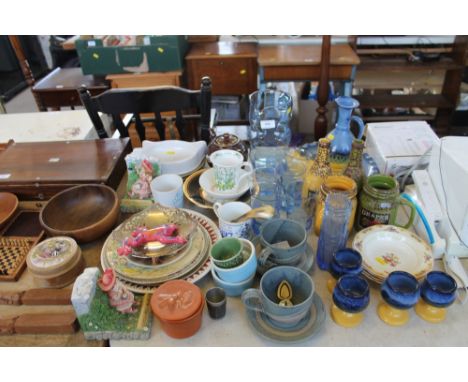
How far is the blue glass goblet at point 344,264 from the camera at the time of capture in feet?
2.72

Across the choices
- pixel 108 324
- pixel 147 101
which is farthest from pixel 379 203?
pixel 147 101

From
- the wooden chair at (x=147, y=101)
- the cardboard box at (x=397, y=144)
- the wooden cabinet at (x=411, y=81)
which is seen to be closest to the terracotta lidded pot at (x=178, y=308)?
the cardboard box at (x=397, y=144)

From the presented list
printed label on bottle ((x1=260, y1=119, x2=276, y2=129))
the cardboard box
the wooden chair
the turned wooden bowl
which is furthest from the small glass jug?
the turned wooden bowl

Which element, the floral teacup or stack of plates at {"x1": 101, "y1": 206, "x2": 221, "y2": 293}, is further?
the floral teacup

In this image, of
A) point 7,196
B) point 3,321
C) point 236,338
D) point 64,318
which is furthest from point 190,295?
point 7,196

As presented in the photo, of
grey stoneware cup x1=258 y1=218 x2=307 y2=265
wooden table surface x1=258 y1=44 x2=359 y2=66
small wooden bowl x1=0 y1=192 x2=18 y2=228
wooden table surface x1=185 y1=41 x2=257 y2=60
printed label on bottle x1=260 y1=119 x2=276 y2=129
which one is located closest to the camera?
grey stoneware cup x1=258 y1=218 x2=307 y2=265

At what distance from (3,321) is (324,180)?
2.67 ft

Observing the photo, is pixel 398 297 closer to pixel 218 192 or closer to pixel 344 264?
pixel 344 264

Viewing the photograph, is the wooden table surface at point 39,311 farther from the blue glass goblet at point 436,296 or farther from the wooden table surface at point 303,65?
the wooden table surface at point 303,65

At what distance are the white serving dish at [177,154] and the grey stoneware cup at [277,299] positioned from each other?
0.53 meters

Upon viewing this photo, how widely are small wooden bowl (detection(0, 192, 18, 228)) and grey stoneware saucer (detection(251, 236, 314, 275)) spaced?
2.27 feet

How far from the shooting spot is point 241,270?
83cm

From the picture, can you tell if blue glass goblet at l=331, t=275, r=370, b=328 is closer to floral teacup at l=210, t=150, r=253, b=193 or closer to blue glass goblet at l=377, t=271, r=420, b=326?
blue glass goblet at l=377, t=271, r=420, b=326

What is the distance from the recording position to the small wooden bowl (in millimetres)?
1078
